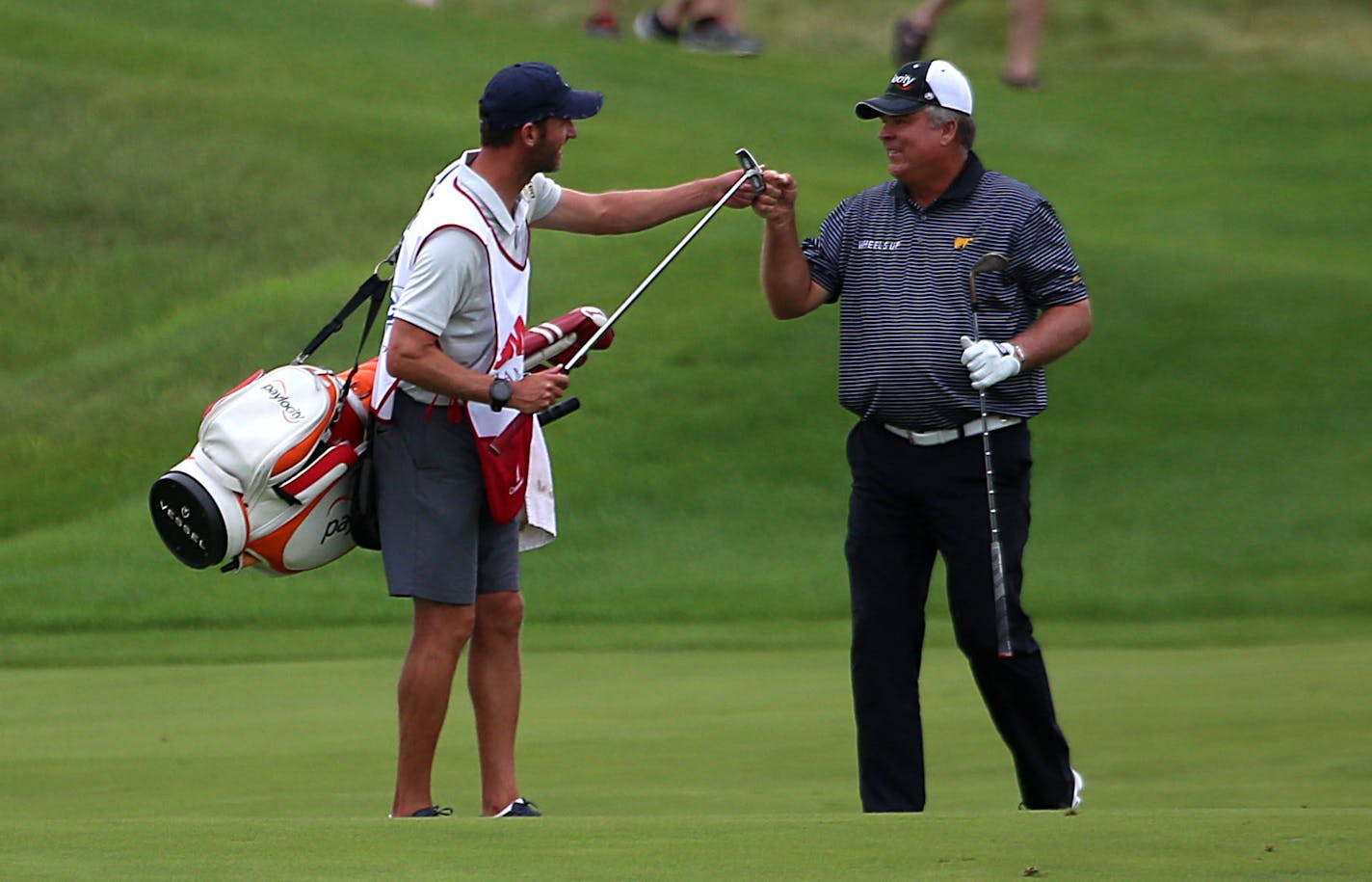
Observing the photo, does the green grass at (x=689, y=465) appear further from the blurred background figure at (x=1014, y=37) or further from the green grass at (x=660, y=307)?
the blurred background figure at (x=1014, y=37)

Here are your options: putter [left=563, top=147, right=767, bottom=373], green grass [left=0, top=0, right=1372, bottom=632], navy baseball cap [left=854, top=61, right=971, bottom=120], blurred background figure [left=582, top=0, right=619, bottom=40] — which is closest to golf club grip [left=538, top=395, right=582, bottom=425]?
putter [left=563, top=147, right=767, bottom=373]

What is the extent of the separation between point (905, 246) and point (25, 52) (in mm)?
12980

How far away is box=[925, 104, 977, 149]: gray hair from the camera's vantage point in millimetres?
5539

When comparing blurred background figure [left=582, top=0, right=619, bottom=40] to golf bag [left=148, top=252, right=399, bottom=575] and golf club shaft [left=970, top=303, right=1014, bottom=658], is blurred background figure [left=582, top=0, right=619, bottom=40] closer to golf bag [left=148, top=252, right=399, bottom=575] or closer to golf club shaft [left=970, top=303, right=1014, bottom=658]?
golf club shaft [left=970, top=303, right=1014, bottom=658]

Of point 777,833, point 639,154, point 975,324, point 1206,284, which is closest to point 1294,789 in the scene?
point 975,324

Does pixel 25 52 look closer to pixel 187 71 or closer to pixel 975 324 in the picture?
pixel 187 71

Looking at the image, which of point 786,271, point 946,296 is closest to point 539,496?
point 786,271

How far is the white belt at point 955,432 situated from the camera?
5.49 m

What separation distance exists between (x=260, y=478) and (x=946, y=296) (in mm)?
1632

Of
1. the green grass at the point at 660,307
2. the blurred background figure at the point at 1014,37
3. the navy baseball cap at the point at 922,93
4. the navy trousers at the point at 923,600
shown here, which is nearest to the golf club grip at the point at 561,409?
the navy trousers at the point at 923,600

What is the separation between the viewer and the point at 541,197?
223 inches

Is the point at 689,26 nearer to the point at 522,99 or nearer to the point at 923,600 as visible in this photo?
the point at 923,600

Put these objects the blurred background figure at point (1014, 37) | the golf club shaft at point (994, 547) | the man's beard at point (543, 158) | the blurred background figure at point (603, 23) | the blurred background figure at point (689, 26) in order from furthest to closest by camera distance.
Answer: the blurred background figure at point (689, 26) < the blurred background figure at point (603, 23) < the blurred background figure at point (1014, 37) < the golf club shaft at point (994, 547) < the man's beard at point (543, 158)

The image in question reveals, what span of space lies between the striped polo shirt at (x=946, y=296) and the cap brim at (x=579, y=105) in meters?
0.74
